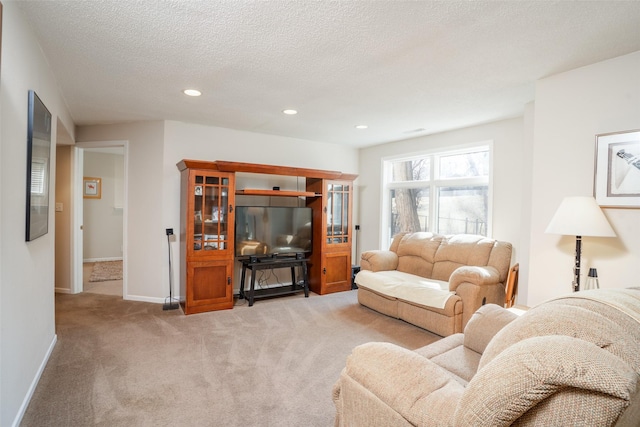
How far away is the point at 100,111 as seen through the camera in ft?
12.8

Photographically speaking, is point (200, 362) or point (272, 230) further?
point (272, 230)

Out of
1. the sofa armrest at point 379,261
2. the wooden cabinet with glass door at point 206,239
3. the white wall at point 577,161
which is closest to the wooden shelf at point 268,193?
the wooden cabinet with glass door at point 206,239

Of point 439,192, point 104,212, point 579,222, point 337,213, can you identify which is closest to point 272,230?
point 337,213

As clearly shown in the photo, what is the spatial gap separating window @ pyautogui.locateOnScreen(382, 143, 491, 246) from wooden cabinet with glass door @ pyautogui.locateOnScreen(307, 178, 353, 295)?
884 mm

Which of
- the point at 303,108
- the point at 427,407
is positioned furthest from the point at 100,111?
the point at 427,407

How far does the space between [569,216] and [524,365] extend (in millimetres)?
2011

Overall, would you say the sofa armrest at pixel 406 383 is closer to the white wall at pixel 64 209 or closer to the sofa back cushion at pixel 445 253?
the sofa back cushion at pixel 445 253

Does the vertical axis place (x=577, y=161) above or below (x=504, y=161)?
below

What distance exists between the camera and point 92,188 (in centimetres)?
712

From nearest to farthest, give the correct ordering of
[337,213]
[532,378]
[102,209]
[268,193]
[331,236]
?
[532,378]
[268,193]
[331,236]
[337,213]
[102,209]

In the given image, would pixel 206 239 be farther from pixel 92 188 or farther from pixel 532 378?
pixel 92 188

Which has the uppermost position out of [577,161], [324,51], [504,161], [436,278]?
[324,51]

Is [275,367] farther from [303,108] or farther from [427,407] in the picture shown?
[303,108]

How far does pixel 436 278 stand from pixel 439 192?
1392 mm
